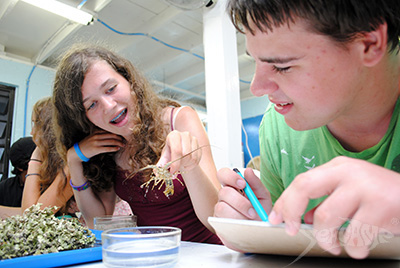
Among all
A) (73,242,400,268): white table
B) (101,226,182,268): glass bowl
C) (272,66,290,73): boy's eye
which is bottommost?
(73,242,400,268): white table

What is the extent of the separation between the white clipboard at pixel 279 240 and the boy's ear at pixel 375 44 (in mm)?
373

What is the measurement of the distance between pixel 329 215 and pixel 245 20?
46 cm

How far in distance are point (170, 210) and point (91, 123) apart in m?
0.62

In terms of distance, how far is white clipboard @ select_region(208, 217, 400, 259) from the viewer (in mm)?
409

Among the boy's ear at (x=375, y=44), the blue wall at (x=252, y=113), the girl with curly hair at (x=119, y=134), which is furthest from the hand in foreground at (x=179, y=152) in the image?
the blue wall at (x=252, y=113)

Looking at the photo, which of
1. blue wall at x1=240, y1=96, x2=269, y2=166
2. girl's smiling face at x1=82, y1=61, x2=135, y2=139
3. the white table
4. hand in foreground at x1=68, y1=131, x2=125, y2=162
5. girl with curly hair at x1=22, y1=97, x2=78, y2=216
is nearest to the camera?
the white table

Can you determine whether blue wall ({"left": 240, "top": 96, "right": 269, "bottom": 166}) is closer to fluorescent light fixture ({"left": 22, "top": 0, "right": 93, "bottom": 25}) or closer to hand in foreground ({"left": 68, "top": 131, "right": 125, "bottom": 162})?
fluorescent light fixture ({"left": 22, "top": 0, "right": 93, "bottom": 25})

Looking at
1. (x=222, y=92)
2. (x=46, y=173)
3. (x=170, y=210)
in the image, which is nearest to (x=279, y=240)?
(x=170, y=210)

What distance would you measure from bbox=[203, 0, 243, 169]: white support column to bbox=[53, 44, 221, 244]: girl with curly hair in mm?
957

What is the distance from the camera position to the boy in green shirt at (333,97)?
1.23 feet

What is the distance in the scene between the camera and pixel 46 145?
1853 millimetres

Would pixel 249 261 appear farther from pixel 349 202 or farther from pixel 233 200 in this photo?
pixel 349 202

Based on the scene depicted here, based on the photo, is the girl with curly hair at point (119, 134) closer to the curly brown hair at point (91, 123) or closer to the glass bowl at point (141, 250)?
the curly brown hair at point (91, 123)

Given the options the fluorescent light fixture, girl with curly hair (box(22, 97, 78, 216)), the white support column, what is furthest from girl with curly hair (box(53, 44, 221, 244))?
the fluorescent light fixture
